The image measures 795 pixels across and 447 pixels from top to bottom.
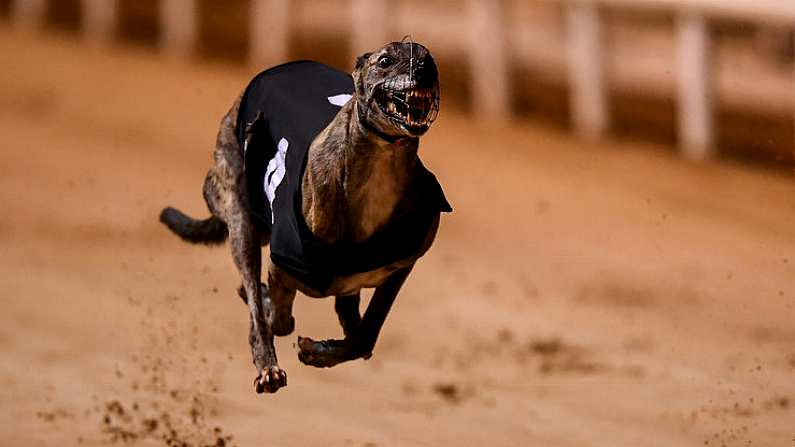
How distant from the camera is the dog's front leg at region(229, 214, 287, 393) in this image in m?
4.29

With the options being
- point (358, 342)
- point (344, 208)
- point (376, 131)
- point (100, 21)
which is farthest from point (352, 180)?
point (100, 21)

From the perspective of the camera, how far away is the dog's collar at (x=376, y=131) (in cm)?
382

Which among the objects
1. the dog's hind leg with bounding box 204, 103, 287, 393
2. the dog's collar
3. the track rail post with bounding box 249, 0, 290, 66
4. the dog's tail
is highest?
the dog's collar

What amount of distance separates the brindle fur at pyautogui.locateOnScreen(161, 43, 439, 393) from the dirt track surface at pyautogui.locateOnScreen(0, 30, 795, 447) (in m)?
1.13

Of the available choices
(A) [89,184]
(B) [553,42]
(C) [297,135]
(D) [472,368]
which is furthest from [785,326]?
(B) [553,42]

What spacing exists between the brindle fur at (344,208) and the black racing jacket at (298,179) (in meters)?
0.04

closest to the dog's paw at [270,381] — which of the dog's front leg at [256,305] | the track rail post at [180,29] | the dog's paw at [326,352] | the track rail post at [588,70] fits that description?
the dog's front leg at [256,305]

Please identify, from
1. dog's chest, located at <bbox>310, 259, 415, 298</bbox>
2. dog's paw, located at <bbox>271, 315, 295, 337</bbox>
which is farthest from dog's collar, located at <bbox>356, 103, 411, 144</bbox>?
dog's paw, located at <bbox>271, 315, 295, 337</bbox>

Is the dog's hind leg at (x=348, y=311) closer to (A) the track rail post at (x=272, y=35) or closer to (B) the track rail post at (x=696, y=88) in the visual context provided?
(B) the track rail post at (x=696, y=88)

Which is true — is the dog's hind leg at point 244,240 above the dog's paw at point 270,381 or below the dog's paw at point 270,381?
above

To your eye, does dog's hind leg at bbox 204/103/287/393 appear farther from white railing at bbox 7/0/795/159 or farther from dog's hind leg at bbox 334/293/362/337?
white railing at bbox 7/0/795/159

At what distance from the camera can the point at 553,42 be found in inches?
543

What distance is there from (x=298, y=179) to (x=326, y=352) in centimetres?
57

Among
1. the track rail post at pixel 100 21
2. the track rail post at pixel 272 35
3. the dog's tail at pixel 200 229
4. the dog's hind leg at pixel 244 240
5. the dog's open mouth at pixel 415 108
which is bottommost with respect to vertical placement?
the track rail post at pixel 100 21
